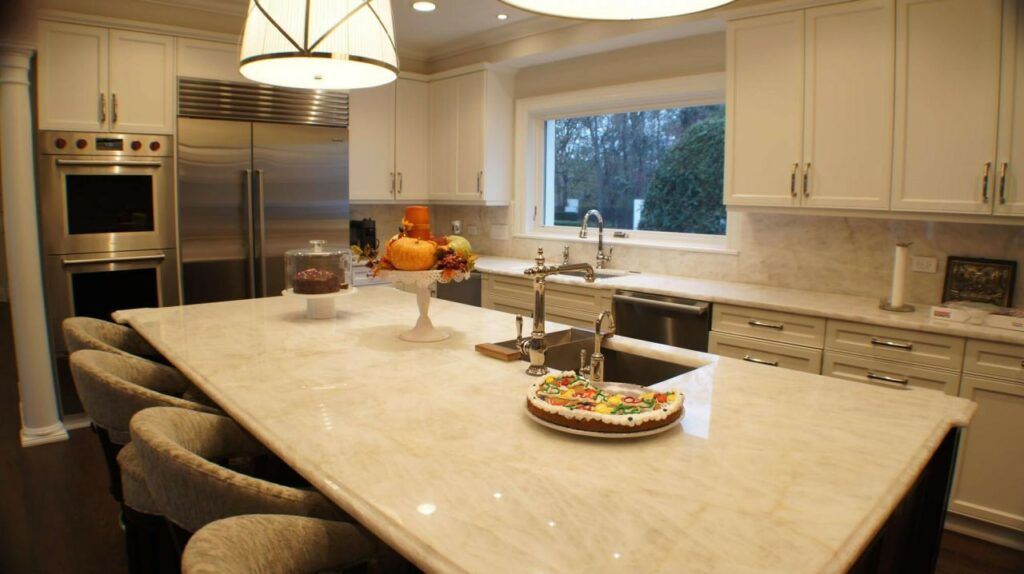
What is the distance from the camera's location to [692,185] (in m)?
4.18

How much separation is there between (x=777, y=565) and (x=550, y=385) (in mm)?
716

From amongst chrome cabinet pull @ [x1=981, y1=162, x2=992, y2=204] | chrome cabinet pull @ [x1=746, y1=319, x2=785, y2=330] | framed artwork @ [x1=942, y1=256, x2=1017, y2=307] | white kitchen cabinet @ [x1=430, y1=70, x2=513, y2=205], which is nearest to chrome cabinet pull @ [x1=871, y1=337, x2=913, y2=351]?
chrome cabinet pull @ [x1=746, y1=319, x2=785, y2=330]

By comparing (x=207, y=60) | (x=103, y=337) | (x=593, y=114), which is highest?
(x=207, y=60)

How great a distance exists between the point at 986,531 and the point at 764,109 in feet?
6.68

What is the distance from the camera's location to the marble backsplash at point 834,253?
3041 mm

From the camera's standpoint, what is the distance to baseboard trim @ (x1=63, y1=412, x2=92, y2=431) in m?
3.79

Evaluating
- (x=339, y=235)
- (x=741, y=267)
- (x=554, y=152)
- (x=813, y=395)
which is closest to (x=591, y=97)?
(x=554, y=152)

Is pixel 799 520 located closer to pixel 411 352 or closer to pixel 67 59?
pixel 411 352

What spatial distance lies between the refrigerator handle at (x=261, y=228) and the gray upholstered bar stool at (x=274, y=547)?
323cm

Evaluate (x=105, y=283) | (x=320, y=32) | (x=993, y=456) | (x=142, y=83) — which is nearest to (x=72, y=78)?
(x=142, y=83)

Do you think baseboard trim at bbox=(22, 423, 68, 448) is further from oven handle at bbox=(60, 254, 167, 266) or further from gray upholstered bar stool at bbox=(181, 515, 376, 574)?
gray upholstered bar stool at bbox=(181, 515, 376, 574)

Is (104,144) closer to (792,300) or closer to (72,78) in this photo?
(72,78)

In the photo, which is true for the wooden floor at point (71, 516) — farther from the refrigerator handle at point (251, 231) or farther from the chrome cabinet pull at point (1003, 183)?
the chrome cabinet pull at point (1003, 183)

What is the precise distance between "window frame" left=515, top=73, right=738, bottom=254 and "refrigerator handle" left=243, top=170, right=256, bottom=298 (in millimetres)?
1881
